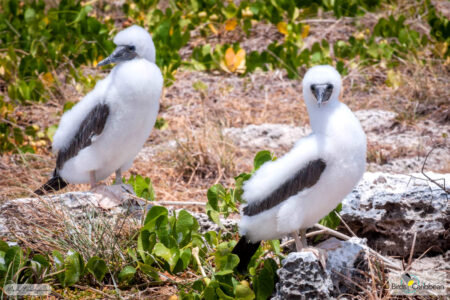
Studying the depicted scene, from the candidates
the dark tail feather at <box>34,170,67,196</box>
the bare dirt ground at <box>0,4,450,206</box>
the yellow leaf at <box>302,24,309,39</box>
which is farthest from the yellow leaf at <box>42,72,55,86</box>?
the yellow leaf at <box>302,24,309,39</box>

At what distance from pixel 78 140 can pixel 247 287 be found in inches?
63.1

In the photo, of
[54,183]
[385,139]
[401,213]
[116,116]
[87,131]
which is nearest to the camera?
[401,213]

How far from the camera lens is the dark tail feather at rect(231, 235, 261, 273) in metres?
3.21

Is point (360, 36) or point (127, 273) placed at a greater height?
point (360, 36)

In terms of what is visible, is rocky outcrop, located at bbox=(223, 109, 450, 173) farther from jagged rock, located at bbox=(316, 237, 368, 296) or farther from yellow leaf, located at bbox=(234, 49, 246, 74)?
jagged rock, located at bbox=(316, 237, 368, 296)

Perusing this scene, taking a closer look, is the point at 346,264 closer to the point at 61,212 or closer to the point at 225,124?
the point at 61,212

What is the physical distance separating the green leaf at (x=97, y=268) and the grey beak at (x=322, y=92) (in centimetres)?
142

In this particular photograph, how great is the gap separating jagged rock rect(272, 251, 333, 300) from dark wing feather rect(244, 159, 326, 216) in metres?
0.28

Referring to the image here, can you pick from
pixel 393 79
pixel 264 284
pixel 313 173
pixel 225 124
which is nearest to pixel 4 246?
pixel 264 284

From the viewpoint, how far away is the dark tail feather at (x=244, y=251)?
3.21 meters

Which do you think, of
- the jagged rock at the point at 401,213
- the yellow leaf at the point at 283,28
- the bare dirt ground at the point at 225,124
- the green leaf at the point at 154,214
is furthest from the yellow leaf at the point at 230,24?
the green leaf at the point at 154,214

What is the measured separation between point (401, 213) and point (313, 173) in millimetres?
958

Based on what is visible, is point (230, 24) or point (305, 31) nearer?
point (305, 31)

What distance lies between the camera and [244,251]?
3.25 m
